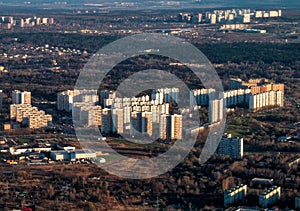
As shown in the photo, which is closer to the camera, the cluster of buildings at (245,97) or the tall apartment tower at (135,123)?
the tall apartment tower at (135,123)

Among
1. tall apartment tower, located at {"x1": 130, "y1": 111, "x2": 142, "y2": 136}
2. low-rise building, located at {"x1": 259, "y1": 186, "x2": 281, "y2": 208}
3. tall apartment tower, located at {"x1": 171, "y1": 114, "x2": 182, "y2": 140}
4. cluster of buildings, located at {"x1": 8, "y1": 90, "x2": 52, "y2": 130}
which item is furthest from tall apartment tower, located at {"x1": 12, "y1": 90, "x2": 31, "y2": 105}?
low-rise building, located at {"x1": 259, "y1": 186, "x2": 281, "y2": 208}

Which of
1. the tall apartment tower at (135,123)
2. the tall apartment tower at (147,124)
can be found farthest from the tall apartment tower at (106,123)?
the tall apartment tower at (147,124)

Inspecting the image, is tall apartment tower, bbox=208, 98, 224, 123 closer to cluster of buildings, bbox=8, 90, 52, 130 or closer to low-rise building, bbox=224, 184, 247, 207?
cluster of buildings, bbox=8, 90, 52, 130

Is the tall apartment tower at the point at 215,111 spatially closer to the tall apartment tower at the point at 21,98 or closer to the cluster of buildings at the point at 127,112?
the cluster of buildings at the point at 127,112

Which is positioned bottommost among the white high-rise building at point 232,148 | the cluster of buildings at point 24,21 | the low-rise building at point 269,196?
the low-rise building at point 269,196

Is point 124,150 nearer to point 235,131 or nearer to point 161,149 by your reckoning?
point 161,149
